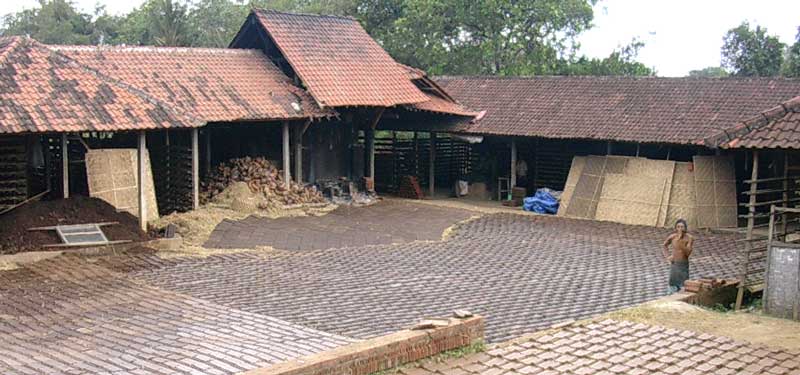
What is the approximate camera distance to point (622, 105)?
2256 centimetres

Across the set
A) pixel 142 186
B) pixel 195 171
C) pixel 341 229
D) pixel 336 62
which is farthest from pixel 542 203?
pixel 142 186

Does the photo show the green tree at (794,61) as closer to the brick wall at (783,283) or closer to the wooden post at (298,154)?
the wooden post at (298,154)

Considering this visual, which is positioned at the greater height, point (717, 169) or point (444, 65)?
point (444, 65)

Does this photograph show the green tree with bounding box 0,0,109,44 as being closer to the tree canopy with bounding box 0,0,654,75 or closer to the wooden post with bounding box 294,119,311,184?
the tree canopy with bounding box 0,0,654,75

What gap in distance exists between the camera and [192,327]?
10789 mm

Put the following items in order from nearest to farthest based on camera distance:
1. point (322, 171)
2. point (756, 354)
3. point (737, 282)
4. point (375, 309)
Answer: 1. point (756, 354)
2. point (375, 309)
3. point (737, 282)
4. point (322, 171)

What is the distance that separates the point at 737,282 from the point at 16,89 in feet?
41.0

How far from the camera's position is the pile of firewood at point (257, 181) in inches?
824

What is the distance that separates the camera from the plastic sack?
2241cm

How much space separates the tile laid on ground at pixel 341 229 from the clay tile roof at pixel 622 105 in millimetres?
3202

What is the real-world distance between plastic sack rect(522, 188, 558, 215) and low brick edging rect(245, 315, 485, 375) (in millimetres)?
12944

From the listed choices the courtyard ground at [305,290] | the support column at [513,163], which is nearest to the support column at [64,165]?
the courtyard ground at [305,290]

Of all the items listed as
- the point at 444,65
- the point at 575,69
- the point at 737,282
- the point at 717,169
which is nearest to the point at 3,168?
the point at 737,282

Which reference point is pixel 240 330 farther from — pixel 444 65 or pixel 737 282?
pixel 444 65
